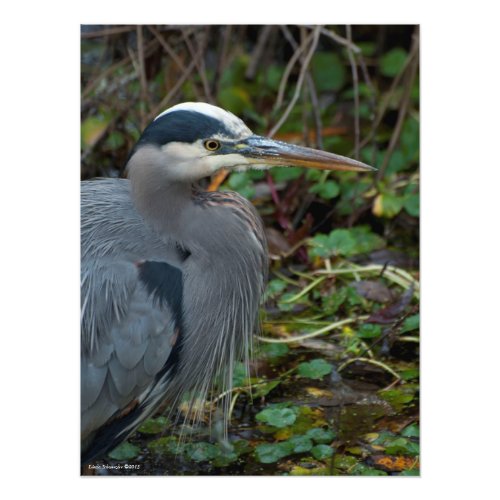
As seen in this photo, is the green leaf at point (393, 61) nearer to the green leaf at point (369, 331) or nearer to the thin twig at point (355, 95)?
the thin twig at point (355, 95)

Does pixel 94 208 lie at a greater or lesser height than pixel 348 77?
lesser

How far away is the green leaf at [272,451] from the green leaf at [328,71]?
1.46 meters

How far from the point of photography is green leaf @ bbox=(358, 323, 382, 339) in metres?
3.24

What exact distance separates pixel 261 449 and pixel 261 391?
30 centimetres

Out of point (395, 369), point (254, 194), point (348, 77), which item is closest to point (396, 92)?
point (348, 77)

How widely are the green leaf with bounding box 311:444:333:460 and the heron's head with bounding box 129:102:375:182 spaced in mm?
837

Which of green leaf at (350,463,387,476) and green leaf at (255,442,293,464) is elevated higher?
green leaf at (255,442,293,464)

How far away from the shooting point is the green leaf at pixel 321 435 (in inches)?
112

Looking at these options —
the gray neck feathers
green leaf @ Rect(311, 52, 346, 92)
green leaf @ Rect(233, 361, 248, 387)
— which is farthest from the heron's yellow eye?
green leaf @ Rect(311, 52, 346, 92)

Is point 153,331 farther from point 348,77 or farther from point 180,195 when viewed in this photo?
point 348,77

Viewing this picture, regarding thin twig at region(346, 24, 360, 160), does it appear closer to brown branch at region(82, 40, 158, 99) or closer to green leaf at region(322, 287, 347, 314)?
green leaf at region(322, 287, 347, 314)

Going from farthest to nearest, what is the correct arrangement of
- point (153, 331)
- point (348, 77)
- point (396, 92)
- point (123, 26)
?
1. point (348, 77)
2. point (396, 92)
3. point (123, 26)
4. point (153, 331)

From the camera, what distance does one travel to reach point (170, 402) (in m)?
2.91

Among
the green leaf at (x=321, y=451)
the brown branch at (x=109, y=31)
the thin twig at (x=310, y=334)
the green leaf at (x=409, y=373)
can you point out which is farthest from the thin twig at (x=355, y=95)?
the green leaf at (x=321, y=451)
